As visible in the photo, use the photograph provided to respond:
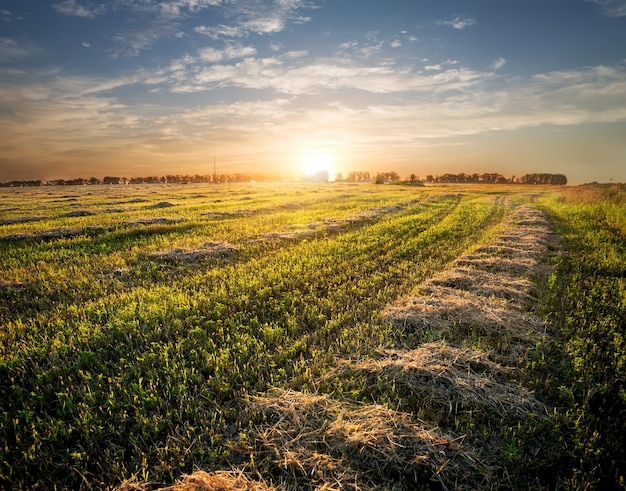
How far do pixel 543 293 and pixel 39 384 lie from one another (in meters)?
10.3

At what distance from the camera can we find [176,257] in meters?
11.0

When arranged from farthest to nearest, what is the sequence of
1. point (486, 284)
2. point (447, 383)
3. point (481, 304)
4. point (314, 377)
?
point (486, 284)
point (481, 304)
point (314, 377)
point (447, 383)

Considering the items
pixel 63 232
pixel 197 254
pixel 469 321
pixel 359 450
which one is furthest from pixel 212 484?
pixel 63 232

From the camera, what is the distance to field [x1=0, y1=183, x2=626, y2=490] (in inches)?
128

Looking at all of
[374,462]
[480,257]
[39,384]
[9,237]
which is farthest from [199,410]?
[9,237]

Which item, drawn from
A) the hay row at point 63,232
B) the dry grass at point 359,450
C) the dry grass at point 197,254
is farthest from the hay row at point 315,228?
the dry grass at point 359,450

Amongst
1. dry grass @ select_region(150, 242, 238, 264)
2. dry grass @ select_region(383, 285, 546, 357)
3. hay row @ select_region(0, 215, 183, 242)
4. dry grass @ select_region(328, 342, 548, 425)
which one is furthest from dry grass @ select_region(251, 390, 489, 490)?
hay row @ select_region(0, 215, 183, 242)

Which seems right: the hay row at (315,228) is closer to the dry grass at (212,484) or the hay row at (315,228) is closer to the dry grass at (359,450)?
the dry grass at (359,450)

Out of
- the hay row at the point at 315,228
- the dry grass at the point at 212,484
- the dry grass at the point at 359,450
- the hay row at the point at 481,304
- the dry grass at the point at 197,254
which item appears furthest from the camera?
the hay row at the point at 315,228

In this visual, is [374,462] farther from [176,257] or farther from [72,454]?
[176,257]

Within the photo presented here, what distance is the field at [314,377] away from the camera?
3250 millimetres

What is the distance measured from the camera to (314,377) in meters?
4.61

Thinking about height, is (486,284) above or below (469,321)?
above

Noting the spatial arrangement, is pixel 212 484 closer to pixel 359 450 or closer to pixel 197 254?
pixel 359 450
